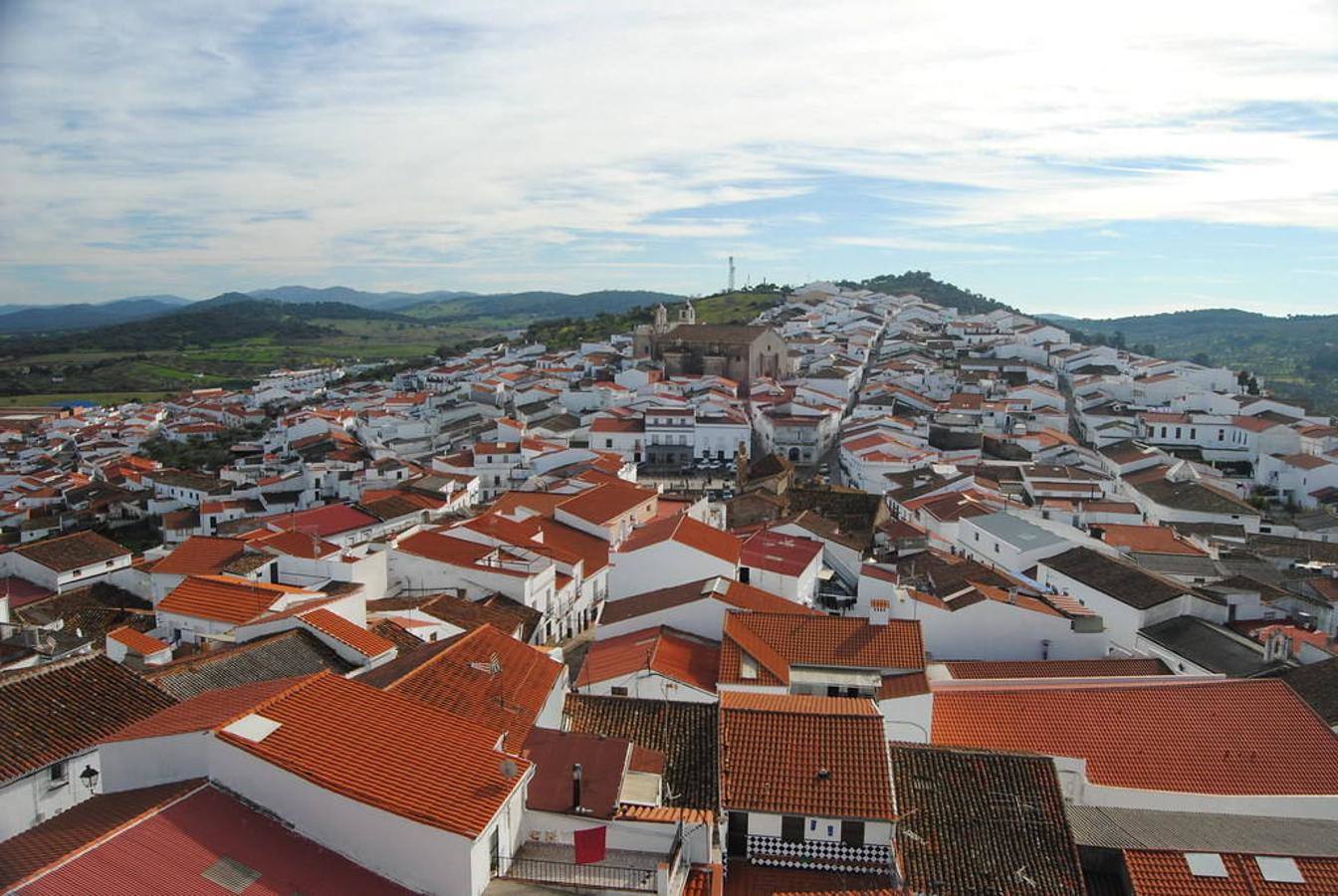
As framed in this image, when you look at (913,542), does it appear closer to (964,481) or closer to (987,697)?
(964,481)

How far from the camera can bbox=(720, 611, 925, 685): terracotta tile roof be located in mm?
15070

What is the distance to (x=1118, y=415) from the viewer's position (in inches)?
1999

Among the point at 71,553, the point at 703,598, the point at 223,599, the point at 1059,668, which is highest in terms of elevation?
the point at 703,598

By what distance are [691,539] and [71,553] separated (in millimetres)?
20057

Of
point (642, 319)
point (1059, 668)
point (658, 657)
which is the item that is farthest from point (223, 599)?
point (642, 319)

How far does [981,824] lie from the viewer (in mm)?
10602

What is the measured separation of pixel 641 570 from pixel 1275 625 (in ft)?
46.0

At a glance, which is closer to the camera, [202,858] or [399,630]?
[202,858]

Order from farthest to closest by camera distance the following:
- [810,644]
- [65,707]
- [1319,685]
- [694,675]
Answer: [1319,685] → [810,644] → [694,675] → [65,707]

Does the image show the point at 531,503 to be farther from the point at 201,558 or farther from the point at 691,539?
the point at 691,539

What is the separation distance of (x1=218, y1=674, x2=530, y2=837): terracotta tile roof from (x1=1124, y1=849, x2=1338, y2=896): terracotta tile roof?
6.67 metres

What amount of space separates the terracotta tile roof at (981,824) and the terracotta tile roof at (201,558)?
18035mm

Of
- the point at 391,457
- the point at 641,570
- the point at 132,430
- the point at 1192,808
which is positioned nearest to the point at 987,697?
the point at 1192,808

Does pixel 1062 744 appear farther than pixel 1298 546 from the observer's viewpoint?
Result: No
